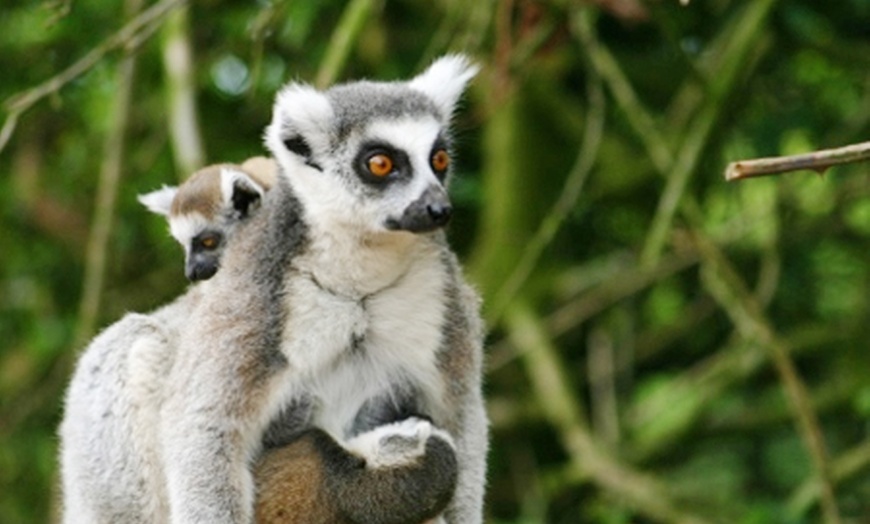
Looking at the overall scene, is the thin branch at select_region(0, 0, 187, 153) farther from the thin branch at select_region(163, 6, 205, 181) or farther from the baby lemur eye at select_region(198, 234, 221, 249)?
the thin branch at select_region(163, 6, 205, 181)

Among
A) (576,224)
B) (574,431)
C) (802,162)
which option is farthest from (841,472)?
(802,162)

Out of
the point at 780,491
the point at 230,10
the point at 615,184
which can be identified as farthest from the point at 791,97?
the point at 230,10

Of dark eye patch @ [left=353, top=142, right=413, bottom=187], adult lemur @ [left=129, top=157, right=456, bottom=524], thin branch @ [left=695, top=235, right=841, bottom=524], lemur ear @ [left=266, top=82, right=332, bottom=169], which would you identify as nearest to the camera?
adult lemur @ [left=129, top=157, right=456, bottom=524]

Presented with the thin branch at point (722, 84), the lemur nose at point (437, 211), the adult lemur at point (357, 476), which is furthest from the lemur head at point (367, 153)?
the thin branch at point (722, 84)

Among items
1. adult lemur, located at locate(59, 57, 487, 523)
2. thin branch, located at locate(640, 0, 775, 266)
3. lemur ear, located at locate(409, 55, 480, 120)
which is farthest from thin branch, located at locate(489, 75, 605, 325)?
adult lemur, located at locate(59, 57, 487, 523)

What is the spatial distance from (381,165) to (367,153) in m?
0.09

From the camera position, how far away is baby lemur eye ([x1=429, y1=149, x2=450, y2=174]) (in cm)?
486

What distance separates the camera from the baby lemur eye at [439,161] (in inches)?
191

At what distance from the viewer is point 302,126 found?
5043 mm

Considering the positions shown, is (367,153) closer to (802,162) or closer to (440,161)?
(440,161)

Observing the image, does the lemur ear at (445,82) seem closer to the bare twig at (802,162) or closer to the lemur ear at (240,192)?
the lemur ear at (240,192)

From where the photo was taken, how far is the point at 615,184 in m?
8.58

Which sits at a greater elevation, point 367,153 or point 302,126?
point 302,126

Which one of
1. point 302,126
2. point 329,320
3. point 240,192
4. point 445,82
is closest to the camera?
point 329,320
